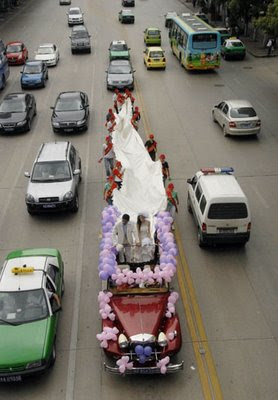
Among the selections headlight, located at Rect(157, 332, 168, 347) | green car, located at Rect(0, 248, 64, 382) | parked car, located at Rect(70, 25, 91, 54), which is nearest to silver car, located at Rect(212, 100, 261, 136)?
green car, located at Rect(0, 248, 64, 382)

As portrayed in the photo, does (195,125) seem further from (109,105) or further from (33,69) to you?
(33,69)

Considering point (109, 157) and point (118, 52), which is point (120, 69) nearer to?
point (118, 52)

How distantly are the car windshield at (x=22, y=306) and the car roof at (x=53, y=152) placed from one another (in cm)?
773

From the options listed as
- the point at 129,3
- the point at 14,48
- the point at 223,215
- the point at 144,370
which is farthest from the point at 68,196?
the point at 129,3

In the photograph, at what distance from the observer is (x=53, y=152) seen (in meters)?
18.8

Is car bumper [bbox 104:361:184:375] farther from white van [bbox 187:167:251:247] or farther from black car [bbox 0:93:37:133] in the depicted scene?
black car [bbox 0:93:37:133]

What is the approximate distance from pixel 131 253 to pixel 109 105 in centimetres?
1861

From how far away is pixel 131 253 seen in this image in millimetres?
12367

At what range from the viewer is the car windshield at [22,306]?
1090cm

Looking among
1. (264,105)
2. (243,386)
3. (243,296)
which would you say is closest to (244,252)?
(243,296)

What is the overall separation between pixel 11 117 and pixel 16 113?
376 millimetres

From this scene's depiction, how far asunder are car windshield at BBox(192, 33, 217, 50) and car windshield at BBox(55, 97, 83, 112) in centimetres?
1271

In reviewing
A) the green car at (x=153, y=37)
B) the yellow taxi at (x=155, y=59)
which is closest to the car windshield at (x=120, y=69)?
the yellow taxi at (x=155, y=59)

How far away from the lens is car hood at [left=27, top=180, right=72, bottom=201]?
17.0m
